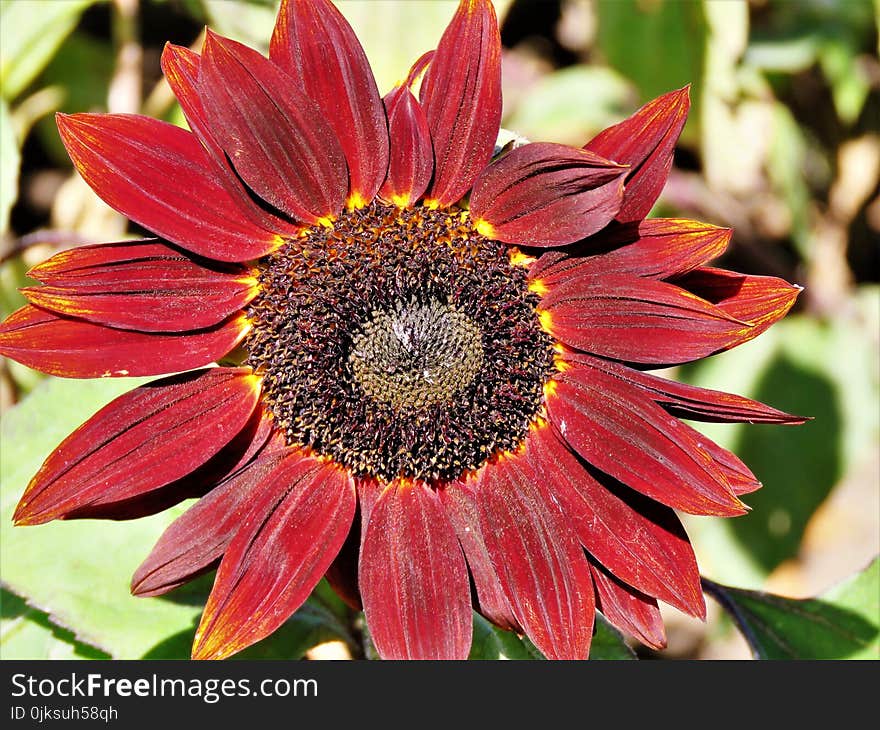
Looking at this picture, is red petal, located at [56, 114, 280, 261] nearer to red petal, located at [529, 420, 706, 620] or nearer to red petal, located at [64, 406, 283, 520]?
red petal, located at [64, 406, 283, 520]

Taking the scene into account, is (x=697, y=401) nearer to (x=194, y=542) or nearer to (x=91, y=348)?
(x=194, y=542)

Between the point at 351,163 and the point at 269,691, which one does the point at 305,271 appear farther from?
the point at 269,691

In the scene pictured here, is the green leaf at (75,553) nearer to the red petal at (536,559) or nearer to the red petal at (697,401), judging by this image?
the red petal at (536,559)

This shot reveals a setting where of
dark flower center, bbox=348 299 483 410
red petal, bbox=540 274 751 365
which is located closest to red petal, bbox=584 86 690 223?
red petal, bbox=540 274 751 365

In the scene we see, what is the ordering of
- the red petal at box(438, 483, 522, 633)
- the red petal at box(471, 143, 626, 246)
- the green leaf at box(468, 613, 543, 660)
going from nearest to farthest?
the red petal at box(471, 143, 626, 246)
the red petal at box(438, 483, 522, 633)
the green leaf at box(468, 613, 543, 660)

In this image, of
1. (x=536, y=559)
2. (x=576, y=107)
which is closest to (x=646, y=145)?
(x=536, y=559)

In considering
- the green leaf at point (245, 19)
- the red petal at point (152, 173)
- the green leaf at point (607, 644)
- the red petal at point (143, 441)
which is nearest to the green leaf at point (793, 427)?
the green leaf at point (607, 644)
